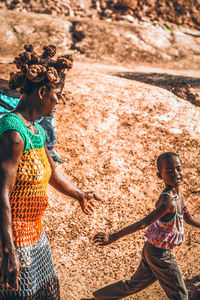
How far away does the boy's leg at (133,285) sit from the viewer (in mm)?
2768

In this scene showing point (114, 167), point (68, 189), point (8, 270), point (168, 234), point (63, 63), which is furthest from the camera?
point (114, 167)

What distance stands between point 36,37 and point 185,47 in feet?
13.6

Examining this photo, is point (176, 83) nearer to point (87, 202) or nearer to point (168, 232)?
point (168, 232)

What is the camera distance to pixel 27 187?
1.79 metres

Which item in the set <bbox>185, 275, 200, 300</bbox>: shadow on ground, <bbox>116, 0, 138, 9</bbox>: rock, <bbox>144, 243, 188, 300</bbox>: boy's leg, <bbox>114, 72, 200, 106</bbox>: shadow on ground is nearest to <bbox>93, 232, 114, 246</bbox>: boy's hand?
<bbox>144, 243, 188, 300</bbox>: boy's leg

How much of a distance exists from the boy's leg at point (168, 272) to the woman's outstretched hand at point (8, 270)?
1.39 metres

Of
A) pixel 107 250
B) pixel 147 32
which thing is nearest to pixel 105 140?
pixel 107 250

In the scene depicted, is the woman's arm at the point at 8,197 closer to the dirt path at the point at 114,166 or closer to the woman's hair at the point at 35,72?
the woman's hair at the point at 35,72

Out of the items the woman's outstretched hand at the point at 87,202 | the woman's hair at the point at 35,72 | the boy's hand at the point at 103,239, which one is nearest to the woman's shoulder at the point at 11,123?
the woman's hair at the point at 35,72

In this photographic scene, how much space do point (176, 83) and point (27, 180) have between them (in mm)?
4805

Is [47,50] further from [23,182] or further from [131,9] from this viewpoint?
[131,9]

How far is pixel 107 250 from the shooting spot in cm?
369

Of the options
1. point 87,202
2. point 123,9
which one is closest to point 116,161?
point 87,202

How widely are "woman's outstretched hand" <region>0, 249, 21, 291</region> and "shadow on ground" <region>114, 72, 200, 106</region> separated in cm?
472
